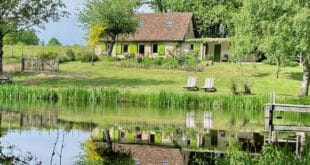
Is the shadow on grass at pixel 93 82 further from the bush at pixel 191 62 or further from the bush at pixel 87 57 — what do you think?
the bush at pixel 87 57

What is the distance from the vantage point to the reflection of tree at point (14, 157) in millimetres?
14166

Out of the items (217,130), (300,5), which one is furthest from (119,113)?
(300,5)

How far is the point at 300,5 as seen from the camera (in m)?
33.9

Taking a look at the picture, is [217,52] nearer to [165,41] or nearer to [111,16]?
[165,41]

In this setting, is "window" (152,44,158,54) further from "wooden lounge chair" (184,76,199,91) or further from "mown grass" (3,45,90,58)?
"wooden lounge chair" (184,76,199,91)

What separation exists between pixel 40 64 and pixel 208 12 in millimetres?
26199

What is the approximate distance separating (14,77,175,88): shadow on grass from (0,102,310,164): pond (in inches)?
389

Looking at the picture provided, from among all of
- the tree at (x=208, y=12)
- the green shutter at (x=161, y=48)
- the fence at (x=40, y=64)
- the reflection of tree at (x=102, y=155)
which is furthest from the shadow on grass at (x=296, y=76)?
the reflection of tree at (x=102, y=155)

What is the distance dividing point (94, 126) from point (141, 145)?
519cm

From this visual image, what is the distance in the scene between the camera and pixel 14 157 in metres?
14.9

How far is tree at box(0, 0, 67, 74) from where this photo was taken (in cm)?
4244

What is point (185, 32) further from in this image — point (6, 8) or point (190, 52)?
point (6, 8)

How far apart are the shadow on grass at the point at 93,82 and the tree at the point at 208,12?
2349cm

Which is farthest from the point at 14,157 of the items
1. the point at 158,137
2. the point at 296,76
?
the point at 296,76
